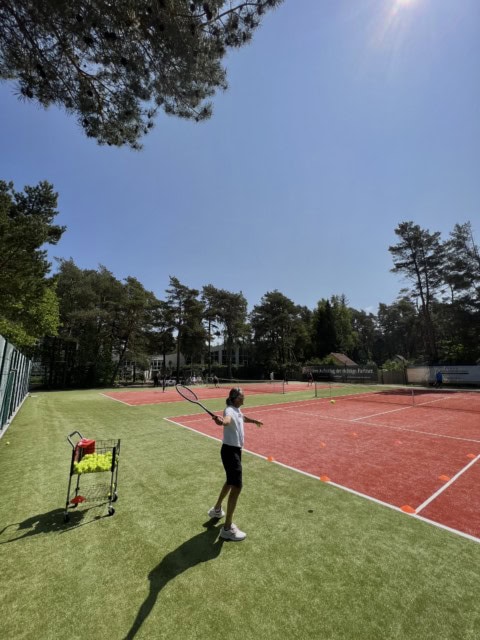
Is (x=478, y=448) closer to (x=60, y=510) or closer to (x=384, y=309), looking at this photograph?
(x=60, y=510)

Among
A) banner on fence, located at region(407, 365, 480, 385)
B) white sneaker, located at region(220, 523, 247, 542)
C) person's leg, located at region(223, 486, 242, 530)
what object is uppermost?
banner on fence, located at region(407, 365, 480, 385)

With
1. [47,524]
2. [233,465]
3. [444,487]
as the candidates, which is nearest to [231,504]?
[233,465]

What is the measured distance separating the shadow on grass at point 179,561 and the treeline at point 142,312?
1702 cm

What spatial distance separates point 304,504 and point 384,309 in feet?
285

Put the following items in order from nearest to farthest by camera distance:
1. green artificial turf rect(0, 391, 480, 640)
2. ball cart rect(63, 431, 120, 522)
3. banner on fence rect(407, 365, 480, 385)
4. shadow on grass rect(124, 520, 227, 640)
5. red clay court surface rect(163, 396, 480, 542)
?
green artificial turf rect(0, 391, 480, 640) < shadow on grass rect(124, 520, 227, 640) < ball cart rect(63, 431, 120, 522) < red clay court surface rect(163, 396, 480, 542) < banner on fence rect(407, 365, 480, 385)

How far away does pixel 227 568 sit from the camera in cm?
363

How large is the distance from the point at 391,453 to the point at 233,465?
19.4ft

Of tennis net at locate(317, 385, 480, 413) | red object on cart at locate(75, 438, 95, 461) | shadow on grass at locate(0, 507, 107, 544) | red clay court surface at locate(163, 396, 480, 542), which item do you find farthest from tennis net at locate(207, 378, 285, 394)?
shadow on grass at locate(0, 507, 107, 544)

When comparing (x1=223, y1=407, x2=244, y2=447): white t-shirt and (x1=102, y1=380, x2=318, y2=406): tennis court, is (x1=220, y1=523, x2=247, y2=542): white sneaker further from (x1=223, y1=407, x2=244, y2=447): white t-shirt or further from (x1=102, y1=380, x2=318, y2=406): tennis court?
(x1=102, y1=380, x2=318, y2=406): tennis court

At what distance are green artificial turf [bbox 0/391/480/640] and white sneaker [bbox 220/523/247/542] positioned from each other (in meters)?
0.08

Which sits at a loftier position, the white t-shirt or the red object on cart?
the white t-shirt

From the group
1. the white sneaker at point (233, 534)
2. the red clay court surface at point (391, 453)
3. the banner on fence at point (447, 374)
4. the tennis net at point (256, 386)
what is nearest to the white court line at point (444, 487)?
the red clay court surface at point (391, 453)

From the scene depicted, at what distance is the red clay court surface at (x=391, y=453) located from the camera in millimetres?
5457

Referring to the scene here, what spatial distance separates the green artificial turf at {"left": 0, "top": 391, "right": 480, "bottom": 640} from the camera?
2865mm
